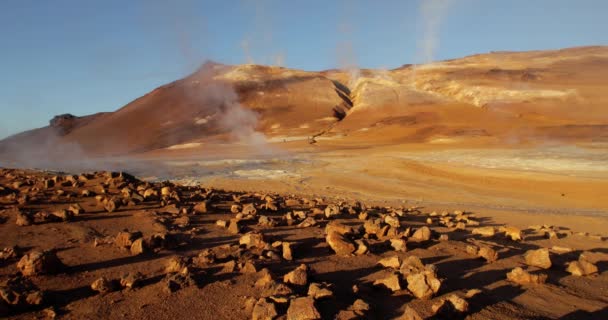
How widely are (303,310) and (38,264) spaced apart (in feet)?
8.22

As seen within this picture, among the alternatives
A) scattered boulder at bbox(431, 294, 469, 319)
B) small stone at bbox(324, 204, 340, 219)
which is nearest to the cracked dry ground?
scattered boulder at bbox(431, 294, 469, 319)

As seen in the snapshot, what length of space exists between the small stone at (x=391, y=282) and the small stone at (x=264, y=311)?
1.14 m

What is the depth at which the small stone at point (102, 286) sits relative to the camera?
358cm

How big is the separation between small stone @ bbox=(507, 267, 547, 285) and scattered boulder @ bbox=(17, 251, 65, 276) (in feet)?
14.5

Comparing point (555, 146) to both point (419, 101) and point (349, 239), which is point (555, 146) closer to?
point (349, 239)

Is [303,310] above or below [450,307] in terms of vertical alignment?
above

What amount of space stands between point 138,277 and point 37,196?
4.42 meters

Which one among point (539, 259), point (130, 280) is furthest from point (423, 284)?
point (130, 280)

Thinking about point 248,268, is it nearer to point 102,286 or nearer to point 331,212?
point 102,286

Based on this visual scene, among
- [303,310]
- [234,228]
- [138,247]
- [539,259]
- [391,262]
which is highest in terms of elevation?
[138,247]

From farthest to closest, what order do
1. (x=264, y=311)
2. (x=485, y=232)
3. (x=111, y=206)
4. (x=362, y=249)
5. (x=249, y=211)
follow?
1. (x=485, y=232)
2. (x=249, y=211)
3. (x=111, y=206)
4. (x=362, y=249)
5. (x=264, y=311)

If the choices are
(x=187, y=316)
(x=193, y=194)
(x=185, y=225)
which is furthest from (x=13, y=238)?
(x=193, y=194)

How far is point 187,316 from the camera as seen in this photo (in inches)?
130

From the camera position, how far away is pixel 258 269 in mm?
4121
